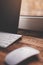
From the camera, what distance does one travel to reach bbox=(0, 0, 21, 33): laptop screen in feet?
2.99

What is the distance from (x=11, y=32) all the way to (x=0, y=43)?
0.82 feet

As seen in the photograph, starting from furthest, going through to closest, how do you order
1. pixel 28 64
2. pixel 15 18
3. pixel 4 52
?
pixel 15 18 < pixel 4 52 < pixel 28 64

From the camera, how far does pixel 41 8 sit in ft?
3.15

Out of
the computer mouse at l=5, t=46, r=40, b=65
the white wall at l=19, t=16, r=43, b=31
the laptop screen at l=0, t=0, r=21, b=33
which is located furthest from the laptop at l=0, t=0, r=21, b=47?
the computer mouse at l=5, t=46, r=40, b=65

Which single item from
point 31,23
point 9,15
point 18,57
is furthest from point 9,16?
point 18,57

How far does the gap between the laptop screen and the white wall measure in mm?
133

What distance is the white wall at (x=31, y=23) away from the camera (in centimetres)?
96

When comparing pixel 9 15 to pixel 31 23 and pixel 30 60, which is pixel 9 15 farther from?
pixel 30 60

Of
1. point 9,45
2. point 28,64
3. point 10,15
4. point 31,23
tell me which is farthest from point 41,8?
point 28,64

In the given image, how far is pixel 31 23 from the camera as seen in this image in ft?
3.26

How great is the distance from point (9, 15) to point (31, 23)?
19 cm

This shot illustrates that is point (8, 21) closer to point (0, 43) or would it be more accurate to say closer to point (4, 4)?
→ point (4, 4)

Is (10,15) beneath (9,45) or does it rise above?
above

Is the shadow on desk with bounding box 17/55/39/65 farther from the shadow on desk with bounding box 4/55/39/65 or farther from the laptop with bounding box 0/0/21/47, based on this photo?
the laptop with bounding box 0/0/21/47
